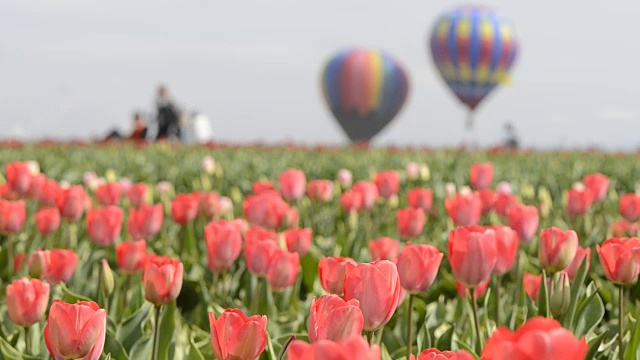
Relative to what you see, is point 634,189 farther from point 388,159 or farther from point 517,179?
point 388,159

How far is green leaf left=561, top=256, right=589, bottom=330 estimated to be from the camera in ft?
6.63

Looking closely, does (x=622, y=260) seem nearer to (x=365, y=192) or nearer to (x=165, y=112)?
(x=365, y=192)

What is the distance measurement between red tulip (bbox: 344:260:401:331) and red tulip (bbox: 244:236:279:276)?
99cm

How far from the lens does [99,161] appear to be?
30.4ft

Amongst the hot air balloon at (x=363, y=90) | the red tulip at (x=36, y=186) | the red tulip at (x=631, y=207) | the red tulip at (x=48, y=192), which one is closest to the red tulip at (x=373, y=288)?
the red tulip at (x=631, y=207)

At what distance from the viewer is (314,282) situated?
3367 mm

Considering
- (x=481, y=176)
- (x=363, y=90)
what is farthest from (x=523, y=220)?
(x=363, y=90)

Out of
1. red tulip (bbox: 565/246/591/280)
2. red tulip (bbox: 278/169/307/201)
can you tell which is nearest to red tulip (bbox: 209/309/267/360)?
red tulip (bbox: 565/246/591/280)

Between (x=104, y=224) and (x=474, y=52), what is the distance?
32.0 metres

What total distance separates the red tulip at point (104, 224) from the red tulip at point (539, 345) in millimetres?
2432

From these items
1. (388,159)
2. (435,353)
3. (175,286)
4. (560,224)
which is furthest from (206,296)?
(388,159)

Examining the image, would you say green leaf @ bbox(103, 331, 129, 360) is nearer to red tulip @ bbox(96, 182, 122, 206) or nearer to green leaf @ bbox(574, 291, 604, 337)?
green leaf @ bbox(574, 291, 604, 337)

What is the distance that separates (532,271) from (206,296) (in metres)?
1.40

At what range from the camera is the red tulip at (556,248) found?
80.7 inches
